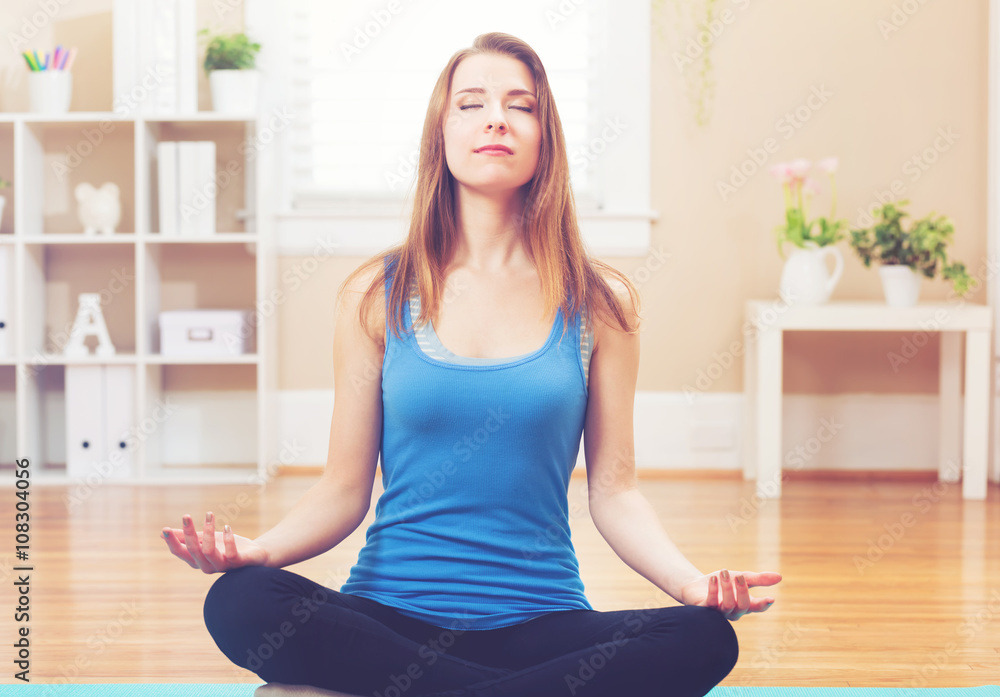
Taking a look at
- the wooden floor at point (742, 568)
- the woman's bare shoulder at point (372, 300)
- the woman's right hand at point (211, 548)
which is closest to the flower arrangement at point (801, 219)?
the wooden floor at point (742, 568)

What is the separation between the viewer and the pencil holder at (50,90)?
3104 millimetres

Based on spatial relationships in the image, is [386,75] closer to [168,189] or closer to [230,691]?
[168,189]

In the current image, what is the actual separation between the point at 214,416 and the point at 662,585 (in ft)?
8.46

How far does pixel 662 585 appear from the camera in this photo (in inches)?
42.3

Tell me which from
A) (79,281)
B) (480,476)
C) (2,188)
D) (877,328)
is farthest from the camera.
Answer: (79,281)

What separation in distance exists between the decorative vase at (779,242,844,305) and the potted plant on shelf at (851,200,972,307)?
11 centimetres

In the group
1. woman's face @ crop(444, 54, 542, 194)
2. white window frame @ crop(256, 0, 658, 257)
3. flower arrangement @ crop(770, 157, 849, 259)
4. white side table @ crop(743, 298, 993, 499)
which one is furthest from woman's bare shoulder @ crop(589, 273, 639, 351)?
white window frame @ crop(256, 0, 658, 257)

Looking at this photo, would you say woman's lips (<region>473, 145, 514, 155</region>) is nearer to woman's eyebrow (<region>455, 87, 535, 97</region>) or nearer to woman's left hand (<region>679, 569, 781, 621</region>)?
woman's eyebrow (<region>455, 87, 535, 97</region>)

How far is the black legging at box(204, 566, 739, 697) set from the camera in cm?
98

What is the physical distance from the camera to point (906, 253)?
9.77 feet

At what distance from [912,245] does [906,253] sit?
30 millimetres

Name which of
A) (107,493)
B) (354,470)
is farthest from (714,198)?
(354,470)

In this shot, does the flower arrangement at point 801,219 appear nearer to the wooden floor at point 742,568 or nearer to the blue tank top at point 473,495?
the wooden floor at point 742,568

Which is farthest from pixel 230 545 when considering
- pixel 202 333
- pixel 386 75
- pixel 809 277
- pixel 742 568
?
pixel 386 75
